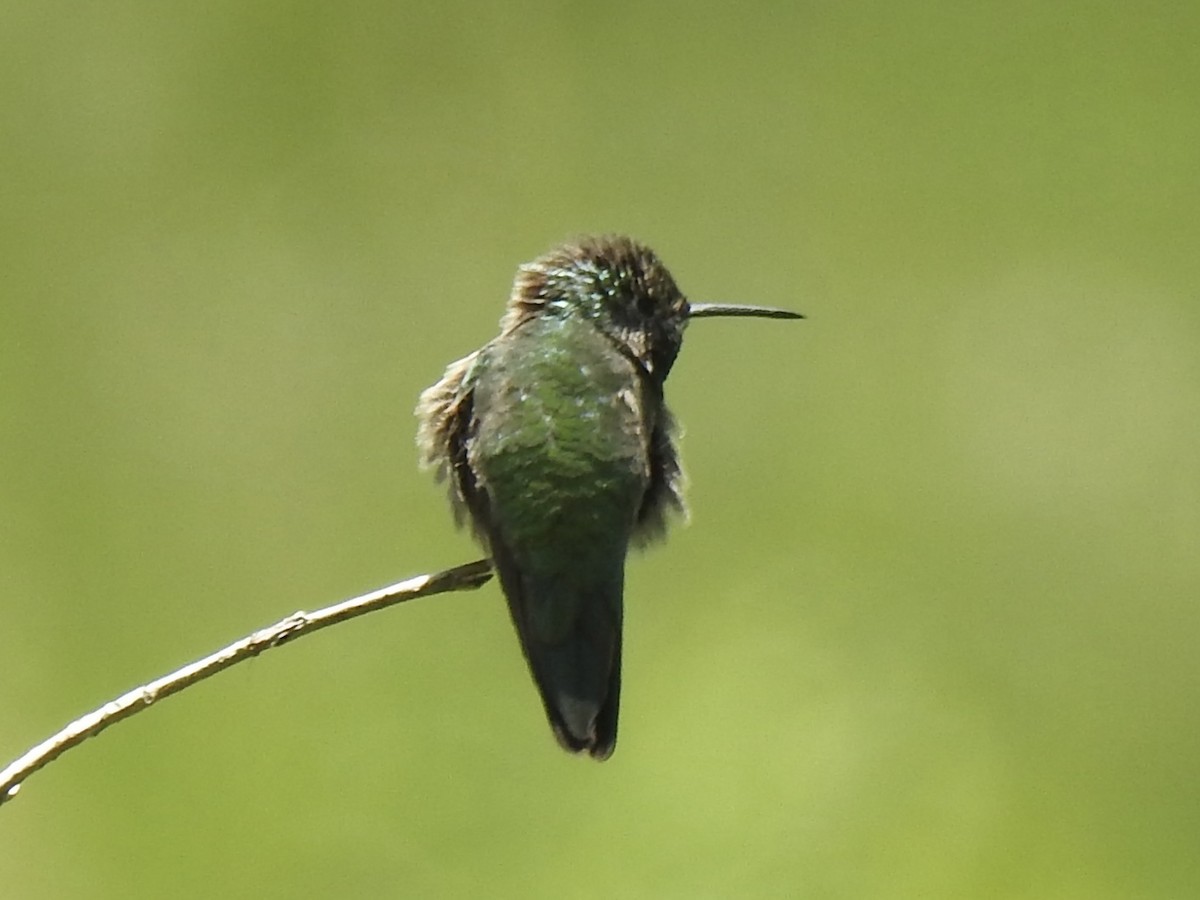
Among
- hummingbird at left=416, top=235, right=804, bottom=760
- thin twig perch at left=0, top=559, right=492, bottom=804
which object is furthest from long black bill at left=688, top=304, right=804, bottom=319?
thin twig perch at left=0, top=559, right=492, bottom=804

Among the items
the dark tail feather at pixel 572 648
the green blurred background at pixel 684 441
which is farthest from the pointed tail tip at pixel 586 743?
the green blurred background at pixel 684 441

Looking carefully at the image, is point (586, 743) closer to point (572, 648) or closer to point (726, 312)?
point (572, 648)

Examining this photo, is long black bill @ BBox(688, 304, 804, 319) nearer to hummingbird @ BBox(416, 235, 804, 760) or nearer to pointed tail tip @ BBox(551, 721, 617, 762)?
hummingbird @ BBox(416, 235, 804, 760)

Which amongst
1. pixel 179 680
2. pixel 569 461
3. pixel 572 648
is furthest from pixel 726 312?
pixel 179 680

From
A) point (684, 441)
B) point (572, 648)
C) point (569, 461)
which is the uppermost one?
point (569, 461)

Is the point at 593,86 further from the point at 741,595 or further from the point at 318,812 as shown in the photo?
the point at 318,812

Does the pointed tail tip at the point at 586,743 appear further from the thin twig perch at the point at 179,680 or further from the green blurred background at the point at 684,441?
the green blurred background at the point at 684,441
